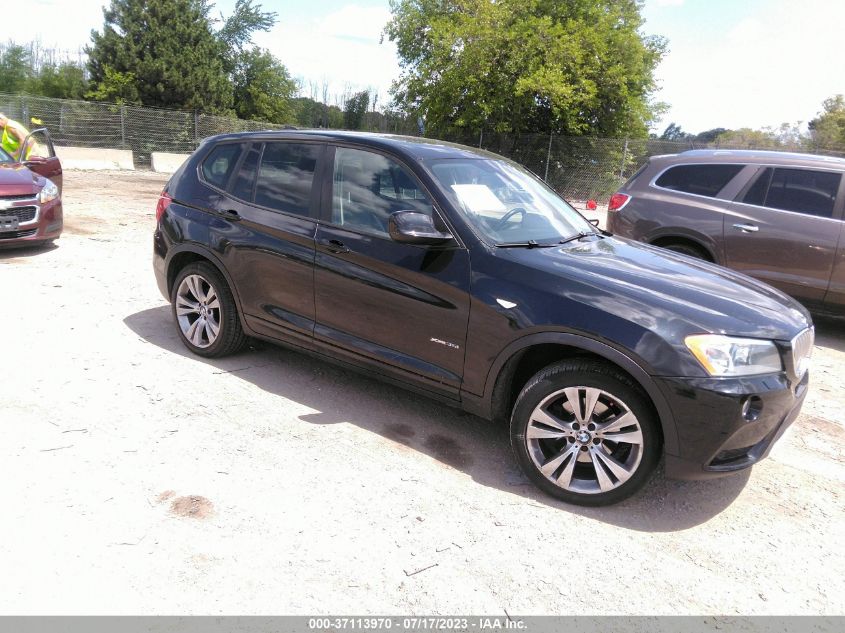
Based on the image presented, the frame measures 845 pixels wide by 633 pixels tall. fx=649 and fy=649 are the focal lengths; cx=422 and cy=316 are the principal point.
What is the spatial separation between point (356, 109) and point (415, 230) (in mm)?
38068

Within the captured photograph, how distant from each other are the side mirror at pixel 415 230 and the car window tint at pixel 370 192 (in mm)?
171

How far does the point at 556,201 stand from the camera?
4625 millimetres

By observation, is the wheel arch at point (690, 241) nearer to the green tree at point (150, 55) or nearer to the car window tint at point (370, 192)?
the car window tint at point (370, 192)

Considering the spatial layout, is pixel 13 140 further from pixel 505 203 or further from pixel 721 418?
pixel 721 418

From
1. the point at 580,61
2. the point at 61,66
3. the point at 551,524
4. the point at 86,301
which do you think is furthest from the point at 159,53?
the point at 551,524

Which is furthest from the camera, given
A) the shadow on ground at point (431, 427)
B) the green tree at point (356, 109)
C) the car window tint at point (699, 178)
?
the green tree at point (356, 109)

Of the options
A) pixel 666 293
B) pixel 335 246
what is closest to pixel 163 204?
pixel 335 246

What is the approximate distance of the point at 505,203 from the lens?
13.3 ft

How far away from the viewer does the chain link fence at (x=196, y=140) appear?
22.6 m

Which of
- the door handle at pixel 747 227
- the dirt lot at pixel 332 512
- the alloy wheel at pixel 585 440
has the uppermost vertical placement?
the door handle at pixel 747 227

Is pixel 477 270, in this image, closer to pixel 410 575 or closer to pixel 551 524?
pixel 551 524

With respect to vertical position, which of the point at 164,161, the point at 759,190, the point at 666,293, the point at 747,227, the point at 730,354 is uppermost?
the point at 759,190

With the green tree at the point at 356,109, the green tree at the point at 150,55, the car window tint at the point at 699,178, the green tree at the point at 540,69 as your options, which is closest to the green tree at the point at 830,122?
the green tree at the point at 540,69

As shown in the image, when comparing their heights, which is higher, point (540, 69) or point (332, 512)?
point (540, 69)
